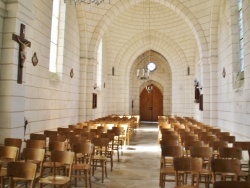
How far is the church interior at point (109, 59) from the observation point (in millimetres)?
6508

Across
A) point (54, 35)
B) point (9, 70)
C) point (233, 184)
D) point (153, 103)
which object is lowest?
point (233, 184)

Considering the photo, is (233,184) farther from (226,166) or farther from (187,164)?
(187,164)

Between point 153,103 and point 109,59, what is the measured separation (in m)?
9.85

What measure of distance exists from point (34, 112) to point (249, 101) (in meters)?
6.74

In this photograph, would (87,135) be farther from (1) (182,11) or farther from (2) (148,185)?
(1) (182,11)

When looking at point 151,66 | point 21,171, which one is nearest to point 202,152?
point 21,171

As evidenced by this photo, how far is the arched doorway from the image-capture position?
27.9m

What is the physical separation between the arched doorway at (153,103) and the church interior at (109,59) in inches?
262

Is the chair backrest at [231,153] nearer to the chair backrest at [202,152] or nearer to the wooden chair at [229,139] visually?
the chair backrest at [202,152]

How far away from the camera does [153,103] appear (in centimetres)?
2792

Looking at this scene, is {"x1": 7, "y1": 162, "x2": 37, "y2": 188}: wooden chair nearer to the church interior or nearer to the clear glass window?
the church interior

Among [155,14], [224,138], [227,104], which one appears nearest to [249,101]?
[224,138]

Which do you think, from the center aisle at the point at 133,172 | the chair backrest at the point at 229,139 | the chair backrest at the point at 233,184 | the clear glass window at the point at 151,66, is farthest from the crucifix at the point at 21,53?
the clear glass window at the point at 151,66

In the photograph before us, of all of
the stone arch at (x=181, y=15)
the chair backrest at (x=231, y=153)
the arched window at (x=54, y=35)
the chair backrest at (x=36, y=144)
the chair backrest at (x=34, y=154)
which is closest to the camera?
the chair backrest at (x=34, y=154)
